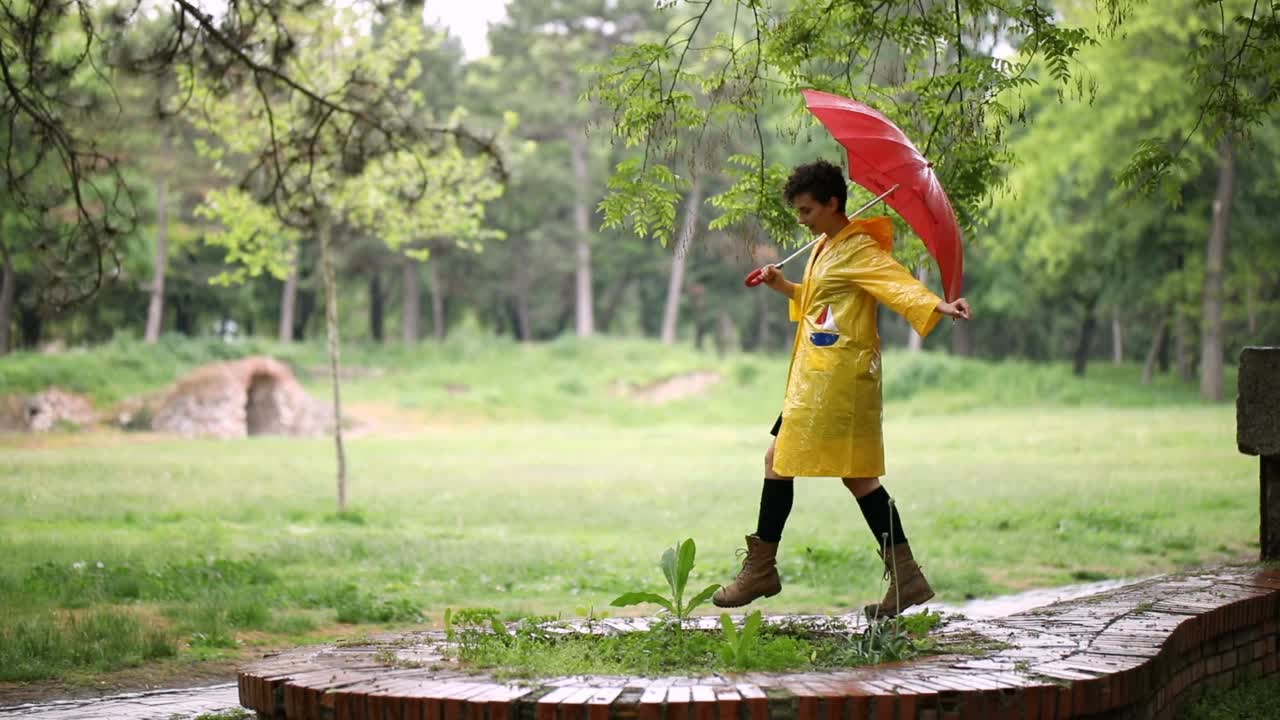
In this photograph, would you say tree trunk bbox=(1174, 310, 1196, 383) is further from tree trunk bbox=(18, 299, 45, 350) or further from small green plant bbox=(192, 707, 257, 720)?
small green plant bbox=(192, 707, 257, 720)

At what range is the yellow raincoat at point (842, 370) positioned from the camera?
16.4ft

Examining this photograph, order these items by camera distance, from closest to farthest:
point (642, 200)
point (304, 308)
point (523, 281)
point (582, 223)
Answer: point (642, 200) → point (582, 223) → point (523, 281) → point (304, 308)

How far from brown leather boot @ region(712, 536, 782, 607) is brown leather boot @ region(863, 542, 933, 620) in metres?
0.39

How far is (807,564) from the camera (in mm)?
10609

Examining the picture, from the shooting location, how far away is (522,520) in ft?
51.0

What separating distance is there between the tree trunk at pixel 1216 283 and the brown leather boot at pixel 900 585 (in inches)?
1305

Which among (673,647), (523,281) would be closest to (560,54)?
(523,281)

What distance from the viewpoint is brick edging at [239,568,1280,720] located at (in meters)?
3.60

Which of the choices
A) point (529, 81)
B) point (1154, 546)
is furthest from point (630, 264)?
point (1154, 546)

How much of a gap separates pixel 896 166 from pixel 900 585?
163cm

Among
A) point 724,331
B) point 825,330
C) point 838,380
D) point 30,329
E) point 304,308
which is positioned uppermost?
point 304,308

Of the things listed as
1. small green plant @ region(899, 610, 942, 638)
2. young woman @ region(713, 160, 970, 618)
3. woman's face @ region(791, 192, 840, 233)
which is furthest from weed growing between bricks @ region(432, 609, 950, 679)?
woman's face @ region(791, 192, 840, 233)

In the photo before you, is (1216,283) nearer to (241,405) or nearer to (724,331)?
(241,405)

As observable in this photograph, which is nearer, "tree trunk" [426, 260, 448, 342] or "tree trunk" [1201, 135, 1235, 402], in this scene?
"tree trunk" [1201, 135, 1235, 402]
